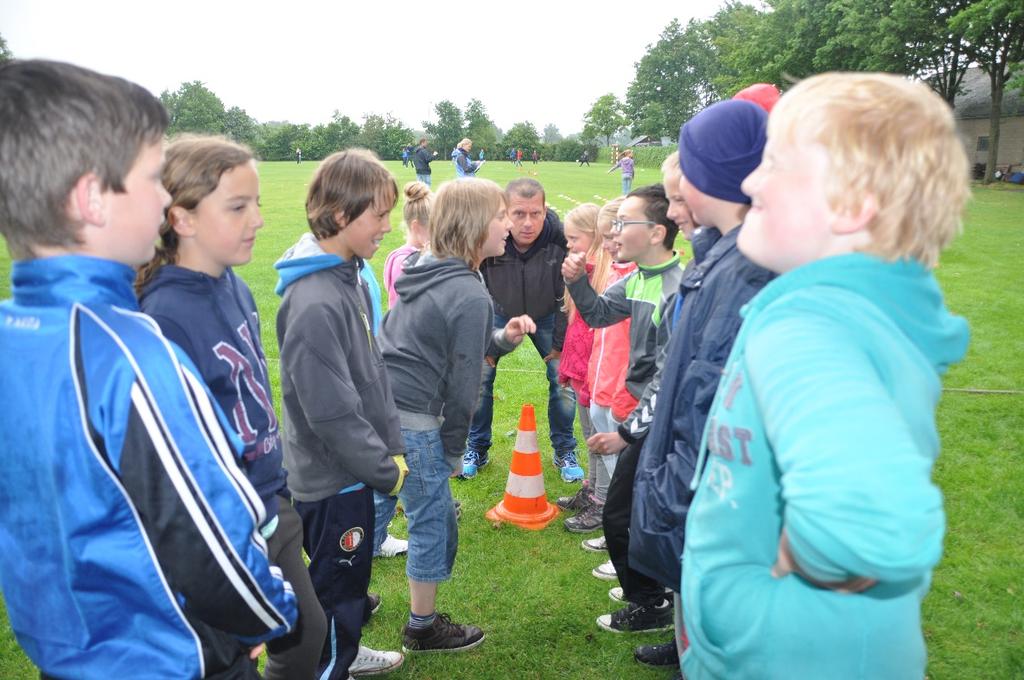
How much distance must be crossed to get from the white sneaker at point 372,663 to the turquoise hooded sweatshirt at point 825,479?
90.1 inches

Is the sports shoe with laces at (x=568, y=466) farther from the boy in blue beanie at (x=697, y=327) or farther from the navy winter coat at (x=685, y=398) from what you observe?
the navy winter coat at (x=685, y=398)

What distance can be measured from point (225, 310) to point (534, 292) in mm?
3413

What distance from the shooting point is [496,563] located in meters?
4.60

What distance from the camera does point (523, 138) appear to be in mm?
91938

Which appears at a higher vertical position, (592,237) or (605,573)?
(592,237)

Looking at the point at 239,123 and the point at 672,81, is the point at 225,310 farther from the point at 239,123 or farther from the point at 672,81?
the point at 672,81

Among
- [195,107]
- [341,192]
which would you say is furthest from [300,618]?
[195,107]

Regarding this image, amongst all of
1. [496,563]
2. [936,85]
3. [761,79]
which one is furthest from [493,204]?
[761,79]

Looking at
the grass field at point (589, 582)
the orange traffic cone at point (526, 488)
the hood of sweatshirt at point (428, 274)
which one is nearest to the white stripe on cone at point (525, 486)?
the orange traffic cone at point (526, 488)

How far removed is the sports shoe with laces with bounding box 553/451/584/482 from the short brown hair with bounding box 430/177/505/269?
8.90 feet

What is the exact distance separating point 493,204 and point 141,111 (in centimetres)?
205

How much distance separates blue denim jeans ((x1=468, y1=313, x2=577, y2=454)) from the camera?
229 inches

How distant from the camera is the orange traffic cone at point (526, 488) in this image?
506cm

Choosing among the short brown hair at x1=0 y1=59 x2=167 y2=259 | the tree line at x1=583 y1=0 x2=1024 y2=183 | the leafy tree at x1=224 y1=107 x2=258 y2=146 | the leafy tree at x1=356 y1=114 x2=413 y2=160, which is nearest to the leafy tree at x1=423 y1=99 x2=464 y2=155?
the leafy tree at x1=356 y1=114 x2=413 y2=160
